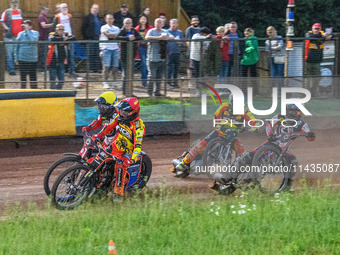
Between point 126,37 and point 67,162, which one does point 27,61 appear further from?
point 67,162

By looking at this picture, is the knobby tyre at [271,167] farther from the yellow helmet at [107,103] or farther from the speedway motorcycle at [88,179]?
the yellow helmet at [107,103]

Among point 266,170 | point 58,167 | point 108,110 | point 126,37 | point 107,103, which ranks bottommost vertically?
point 266,170

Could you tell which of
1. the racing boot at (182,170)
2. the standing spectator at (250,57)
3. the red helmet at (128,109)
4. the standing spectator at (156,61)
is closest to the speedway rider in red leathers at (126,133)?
the red helmet at (128,109)

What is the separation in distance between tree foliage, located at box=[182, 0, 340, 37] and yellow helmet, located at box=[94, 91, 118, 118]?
14.9 m

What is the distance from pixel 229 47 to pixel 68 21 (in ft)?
12.1

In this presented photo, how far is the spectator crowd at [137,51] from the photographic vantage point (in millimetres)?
15234

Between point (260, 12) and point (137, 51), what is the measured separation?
10.9 metres

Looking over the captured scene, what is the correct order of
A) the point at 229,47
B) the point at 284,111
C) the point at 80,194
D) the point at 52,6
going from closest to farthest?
the point at 80,194
the point at 284,111
the point at 229,47
the point at 52,6

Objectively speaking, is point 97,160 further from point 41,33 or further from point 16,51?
point 41,33

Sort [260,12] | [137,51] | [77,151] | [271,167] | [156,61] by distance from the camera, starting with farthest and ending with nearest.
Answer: [260,12], [156,61], [137,51], [77,151], [271,167]

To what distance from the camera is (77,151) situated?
1469 centimetres

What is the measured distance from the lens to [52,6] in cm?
2122

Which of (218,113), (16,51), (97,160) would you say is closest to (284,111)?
(218,113)

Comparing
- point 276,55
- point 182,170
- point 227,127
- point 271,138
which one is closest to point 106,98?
point 227,127
